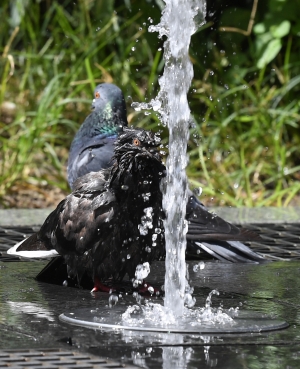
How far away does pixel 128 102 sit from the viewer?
8.19 metres

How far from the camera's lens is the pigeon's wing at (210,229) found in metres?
4.16

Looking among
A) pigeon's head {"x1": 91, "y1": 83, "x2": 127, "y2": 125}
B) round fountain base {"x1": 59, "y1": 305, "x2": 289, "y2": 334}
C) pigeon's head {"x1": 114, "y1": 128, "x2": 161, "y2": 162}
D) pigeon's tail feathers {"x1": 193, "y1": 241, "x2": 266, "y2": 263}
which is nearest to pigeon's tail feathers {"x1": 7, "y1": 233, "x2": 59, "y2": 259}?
pigeon's head {"x1": 114, "y1": 128, "x2": 161, "y2": 162}

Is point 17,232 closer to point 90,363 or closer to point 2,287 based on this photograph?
point 2,287

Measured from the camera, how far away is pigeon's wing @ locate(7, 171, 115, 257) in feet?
11.2

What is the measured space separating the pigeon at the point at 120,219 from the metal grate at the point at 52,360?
1079 millimetres

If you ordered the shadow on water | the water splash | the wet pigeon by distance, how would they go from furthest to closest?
the wet pigeon, the water splash, the shadow on water

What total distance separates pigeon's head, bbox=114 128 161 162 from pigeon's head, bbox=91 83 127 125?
7.61 feet

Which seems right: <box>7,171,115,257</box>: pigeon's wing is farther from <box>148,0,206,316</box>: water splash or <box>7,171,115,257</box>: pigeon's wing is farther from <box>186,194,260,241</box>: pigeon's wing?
<box>186,194,260,241</box>: pigeon's wing

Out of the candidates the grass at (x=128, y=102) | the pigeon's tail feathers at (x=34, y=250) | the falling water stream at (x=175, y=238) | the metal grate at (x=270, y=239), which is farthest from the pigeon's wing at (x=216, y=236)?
the grass at (x=128, y=102)

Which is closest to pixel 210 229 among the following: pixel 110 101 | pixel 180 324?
pixel 180 324

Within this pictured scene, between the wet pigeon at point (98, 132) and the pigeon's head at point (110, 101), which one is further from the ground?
the pigeon's head at point (110, 101)

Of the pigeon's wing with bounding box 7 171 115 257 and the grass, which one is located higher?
the grass

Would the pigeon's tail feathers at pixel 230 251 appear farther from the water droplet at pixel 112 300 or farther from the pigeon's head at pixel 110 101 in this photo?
the pigeon's head at pixel 110 101

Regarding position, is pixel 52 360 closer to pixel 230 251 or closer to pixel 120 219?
pixel 120 219
